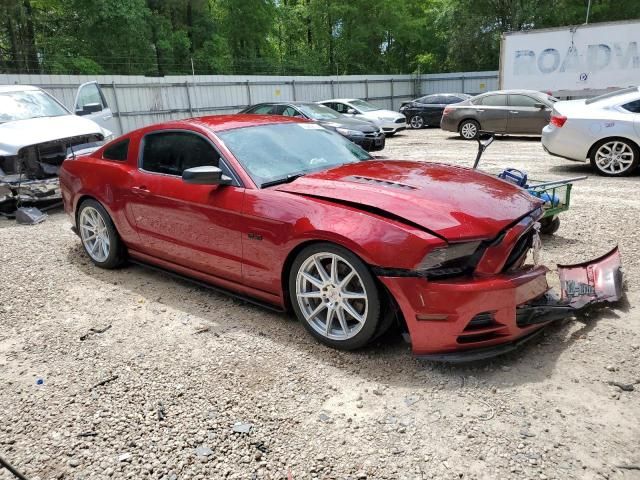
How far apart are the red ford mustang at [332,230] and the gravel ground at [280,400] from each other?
23 centimetres

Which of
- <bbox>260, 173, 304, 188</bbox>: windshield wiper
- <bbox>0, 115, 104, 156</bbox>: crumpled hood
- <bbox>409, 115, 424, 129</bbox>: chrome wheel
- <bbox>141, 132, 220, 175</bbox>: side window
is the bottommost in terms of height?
<bbox>409, 115, 424, 129</bbox>: chrome wheel

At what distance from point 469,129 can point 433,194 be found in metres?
13.5

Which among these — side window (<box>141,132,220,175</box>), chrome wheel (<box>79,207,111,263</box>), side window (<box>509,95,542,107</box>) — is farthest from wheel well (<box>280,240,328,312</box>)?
side window (<box>509,95,542,107</box>)

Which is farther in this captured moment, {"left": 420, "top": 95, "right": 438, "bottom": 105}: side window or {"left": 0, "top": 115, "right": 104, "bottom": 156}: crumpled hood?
{"left": 420, "top": 95, "right": 438, "bottom": 105}: side window

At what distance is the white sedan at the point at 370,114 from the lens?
58.2ft

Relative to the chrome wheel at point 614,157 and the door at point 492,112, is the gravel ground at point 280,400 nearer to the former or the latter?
the chrome wheel at point 614,157

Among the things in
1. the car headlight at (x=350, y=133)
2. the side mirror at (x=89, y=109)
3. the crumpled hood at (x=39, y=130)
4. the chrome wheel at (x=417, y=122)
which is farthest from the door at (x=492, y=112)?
the crumpled hood at (x=39, y=130)

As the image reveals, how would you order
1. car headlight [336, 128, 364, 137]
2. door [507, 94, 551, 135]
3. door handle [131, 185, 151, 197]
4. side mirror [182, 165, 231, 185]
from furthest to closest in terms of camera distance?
door [507, 94, 551, 135] → car headlight [336, 128, 364, 137] → door handle [131, 185, 151, 197] → side mirror [182, 165, 231, 185]

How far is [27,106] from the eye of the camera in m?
8.27

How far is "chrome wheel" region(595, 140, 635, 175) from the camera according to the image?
8.43 metres

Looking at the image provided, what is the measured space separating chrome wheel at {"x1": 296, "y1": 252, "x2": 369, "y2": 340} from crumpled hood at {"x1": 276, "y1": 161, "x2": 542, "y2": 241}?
0.42 metres

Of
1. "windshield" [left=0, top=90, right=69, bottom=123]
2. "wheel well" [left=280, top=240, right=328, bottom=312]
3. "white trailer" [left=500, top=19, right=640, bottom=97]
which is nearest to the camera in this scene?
"wheel well" [left=280, top=240, right=328, bottom=312]

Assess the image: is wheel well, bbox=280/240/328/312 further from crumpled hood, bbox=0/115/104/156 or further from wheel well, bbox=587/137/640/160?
wheel well, bbox=587/137/640/160

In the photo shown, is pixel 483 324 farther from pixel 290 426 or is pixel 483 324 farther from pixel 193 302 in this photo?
pixel 193 302
